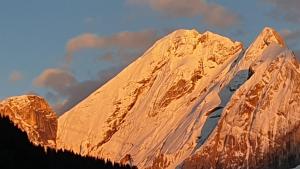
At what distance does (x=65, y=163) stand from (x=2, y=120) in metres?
10.3

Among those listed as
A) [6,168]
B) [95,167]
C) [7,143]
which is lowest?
[6,168]

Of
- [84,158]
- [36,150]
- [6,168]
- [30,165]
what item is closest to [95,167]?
[84,158]

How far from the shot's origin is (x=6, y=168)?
9250cm

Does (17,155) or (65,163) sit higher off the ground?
(65,163)

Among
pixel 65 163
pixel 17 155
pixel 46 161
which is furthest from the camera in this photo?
pixel 65 163

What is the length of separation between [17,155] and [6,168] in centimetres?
1064

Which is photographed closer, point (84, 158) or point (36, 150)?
point (36, 150)

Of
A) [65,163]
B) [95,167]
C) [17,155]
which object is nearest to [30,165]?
[17,155]

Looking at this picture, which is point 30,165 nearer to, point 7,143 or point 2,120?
point 7,143

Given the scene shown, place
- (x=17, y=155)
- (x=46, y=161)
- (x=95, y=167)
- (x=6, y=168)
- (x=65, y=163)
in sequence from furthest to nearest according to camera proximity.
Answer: (x=95, y=167)
(x=65, y=163)
(x=46, y=161)
(x=17, y=155)
(x=6, y=168)

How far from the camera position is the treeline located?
98.7 metres

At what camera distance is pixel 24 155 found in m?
106

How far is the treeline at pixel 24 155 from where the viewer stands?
324 ft

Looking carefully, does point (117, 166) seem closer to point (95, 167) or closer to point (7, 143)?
point (95, 167)
